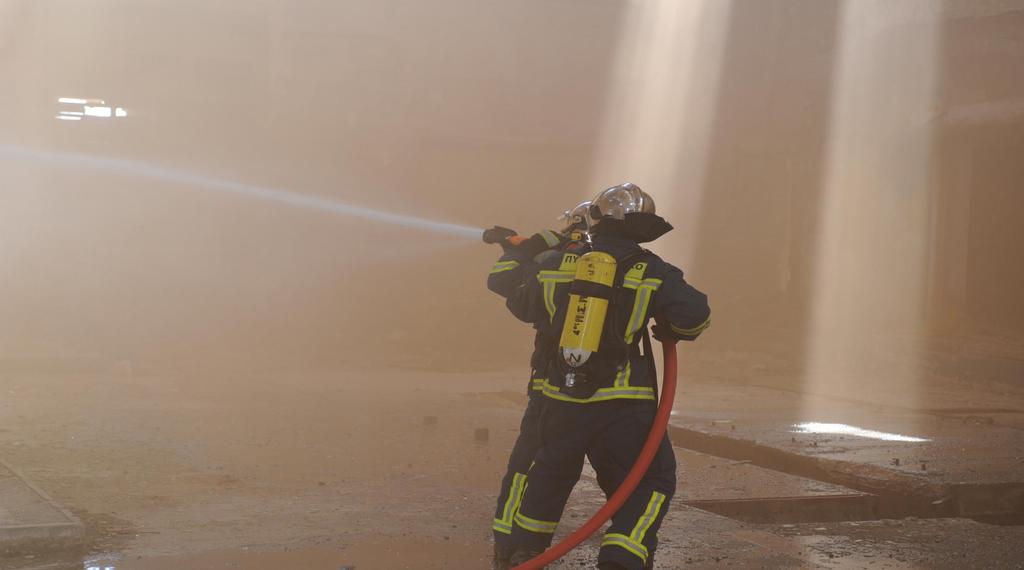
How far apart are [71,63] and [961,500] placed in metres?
12.3

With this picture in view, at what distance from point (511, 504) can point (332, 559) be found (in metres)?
0.75

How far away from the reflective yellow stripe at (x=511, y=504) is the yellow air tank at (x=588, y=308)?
2.11 feet

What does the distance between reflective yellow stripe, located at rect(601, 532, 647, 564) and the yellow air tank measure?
581mm

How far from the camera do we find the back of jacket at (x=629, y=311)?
4039 millimetres

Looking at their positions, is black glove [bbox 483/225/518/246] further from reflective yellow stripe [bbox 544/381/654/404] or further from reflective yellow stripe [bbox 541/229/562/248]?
reflective yellow stripe [bbox 544/381/654/404]

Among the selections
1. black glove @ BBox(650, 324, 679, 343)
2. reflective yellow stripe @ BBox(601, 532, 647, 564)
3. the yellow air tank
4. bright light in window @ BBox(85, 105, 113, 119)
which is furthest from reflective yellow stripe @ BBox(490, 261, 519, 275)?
bright light in window @ BBox(85, 105, 113, 119)

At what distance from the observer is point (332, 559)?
4629 mm

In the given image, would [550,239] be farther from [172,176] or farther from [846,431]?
[172,176]

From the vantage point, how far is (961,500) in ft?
21.0

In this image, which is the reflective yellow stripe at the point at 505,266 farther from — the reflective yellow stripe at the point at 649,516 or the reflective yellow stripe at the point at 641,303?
the reflective yellow stripe at the point at 649,516

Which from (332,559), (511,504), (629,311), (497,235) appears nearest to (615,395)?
(629,311)

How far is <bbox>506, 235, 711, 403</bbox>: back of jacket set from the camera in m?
4.04

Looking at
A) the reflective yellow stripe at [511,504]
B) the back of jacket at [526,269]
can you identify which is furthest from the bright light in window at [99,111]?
the reflective yellow stripe at [511,504]

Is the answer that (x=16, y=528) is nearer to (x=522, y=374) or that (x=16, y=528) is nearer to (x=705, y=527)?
(x=705, y=527)
